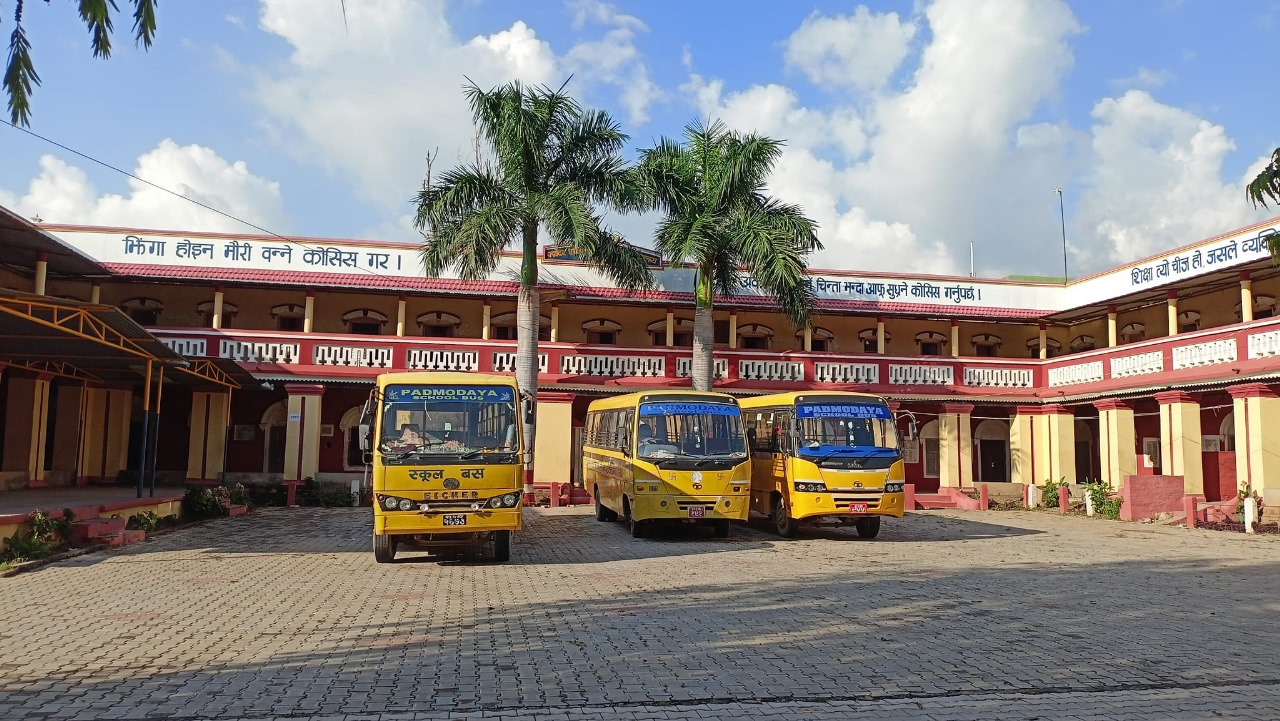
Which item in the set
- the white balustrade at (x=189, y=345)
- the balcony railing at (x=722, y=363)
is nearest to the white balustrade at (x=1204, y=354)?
the balcony railing at (x=722, y=363)

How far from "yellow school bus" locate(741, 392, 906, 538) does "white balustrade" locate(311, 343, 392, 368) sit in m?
12.1

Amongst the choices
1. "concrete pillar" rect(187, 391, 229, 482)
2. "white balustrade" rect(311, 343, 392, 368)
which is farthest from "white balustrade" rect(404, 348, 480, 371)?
"concrete pillar" rect(187, 391, 229, 482)

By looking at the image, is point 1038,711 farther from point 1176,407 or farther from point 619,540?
point 1176,407

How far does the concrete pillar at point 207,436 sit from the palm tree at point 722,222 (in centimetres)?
1285

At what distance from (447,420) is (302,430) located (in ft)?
42.4

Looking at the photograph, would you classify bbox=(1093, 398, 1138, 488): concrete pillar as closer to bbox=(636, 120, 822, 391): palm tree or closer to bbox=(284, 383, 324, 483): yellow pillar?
bbox=(636, 120, 822, 391): palm tree

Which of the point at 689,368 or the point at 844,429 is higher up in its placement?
the point at 689,368

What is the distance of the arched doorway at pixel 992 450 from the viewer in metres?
29.2

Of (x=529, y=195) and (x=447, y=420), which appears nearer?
(x=447, y=420)

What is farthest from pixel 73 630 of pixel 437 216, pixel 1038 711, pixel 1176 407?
pixel 1176 407

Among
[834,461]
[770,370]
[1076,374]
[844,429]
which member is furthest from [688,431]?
[1076,374]

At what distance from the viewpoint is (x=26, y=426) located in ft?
72.2

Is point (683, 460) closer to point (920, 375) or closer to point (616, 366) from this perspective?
point (616, 366)

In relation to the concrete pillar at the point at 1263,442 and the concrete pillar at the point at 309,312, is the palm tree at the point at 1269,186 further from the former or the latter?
the concrete pillar at the point at 309,312
